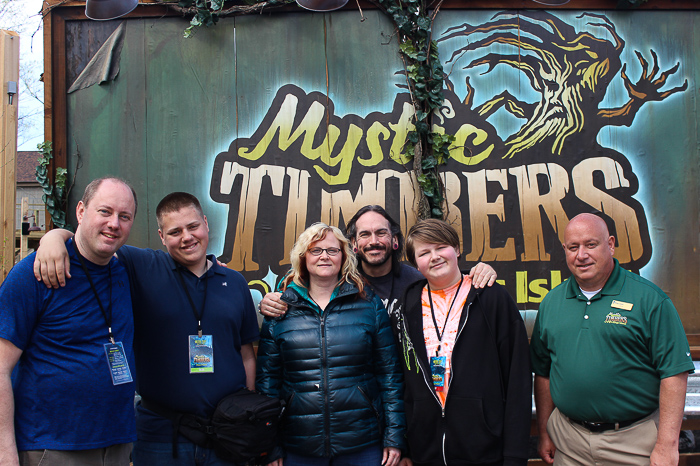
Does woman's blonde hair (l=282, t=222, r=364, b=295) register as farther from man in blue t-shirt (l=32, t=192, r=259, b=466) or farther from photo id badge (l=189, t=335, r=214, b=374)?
photo id badge (l=189, t=335, r=214, b=374)

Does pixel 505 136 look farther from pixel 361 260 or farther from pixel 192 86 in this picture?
pixel 192 86

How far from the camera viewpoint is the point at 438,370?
95.0 inches

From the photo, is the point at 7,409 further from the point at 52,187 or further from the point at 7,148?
the point at 7,148

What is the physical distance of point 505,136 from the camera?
4.61 metres

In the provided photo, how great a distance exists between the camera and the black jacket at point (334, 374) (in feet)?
7.96

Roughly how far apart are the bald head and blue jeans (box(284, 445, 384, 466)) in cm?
142

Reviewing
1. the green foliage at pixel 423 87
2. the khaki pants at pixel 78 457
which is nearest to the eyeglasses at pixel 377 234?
the green foliage at pixel 423 87

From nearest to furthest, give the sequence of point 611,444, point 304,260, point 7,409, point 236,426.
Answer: point 7,409 → point 236,426 → point 611,444 → point 304,260

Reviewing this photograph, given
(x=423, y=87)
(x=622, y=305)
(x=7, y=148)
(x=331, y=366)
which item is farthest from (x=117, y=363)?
(x=423, y=87)

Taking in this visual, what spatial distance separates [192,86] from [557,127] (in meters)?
3.48

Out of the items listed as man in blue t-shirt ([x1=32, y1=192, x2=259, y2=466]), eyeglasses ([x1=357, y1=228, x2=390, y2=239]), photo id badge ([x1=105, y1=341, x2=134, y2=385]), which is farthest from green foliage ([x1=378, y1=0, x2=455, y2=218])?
photo id badge ([x1=105, y1=341, x2=134, y2=385])

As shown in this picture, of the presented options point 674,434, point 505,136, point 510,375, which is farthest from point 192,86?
point 674,434

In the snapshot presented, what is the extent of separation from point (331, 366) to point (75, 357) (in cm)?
116

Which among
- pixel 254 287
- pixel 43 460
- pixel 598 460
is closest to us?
pixel 43 460
